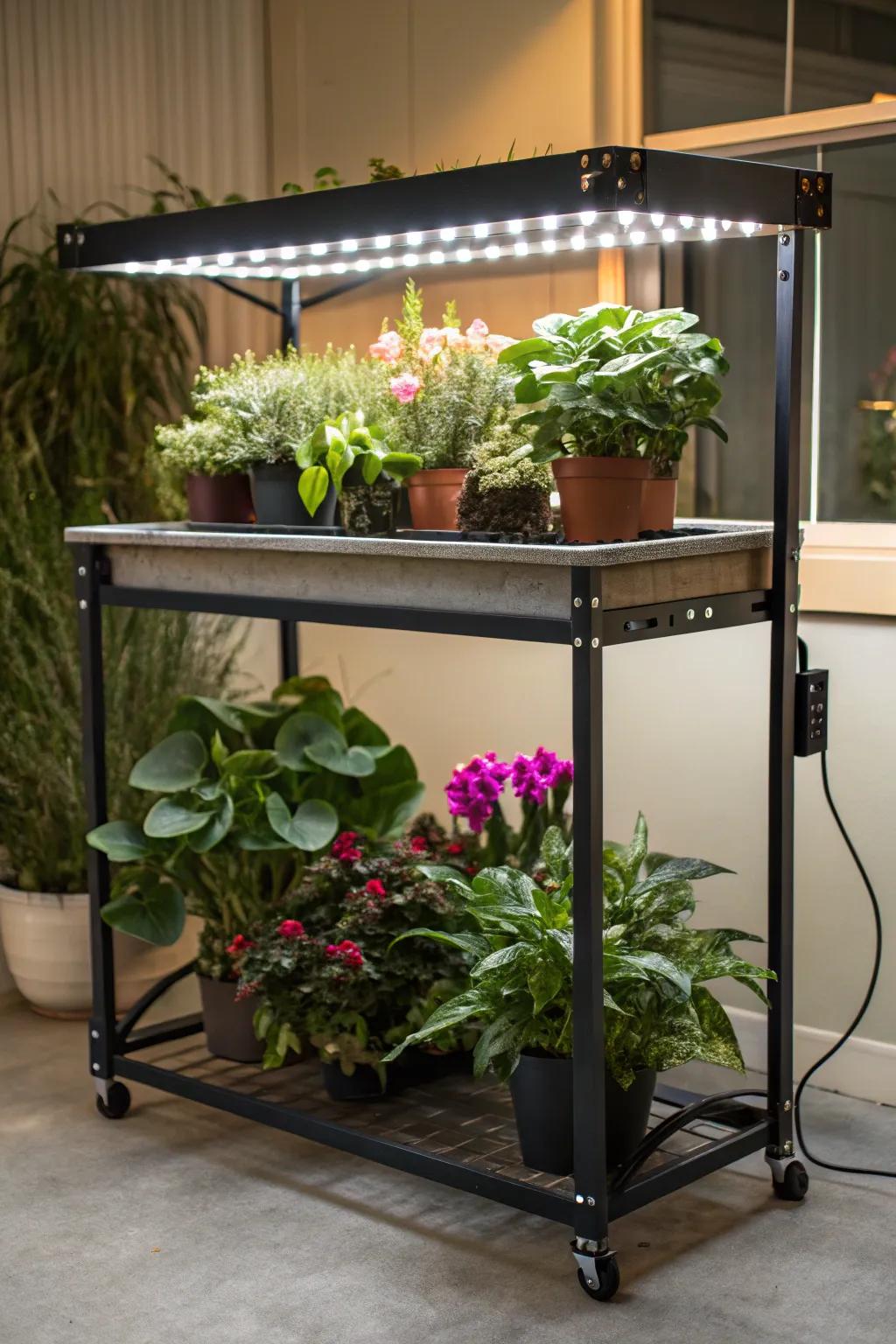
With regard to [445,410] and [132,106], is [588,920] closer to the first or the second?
[445,410]

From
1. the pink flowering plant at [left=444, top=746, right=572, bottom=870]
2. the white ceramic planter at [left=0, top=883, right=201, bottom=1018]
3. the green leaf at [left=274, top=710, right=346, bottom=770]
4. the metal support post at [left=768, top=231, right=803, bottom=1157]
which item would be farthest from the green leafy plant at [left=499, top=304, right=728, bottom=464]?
the white ceramic planter at [left=0, top=883, right=201, bottom=1018]

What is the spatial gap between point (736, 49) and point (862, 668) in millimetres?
1333

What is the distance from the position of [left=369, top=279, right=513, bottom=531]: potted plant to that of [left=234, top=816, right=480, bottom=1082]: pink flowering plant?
2.42ft

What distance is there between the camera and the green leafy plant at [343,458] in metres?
2.85

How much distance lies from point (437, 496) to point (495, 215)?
0.55m

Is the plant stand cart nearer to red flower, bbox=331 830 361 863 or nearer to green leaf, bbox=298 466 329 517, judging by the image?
green leaf, bbox=298 466 329 517

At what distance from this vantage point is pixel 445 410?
287 cm

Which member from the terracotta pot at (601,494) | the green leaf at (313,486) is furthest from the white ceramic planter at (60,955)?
the terracotta pot at (601,494)

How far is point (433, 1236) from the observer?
2.77 metres

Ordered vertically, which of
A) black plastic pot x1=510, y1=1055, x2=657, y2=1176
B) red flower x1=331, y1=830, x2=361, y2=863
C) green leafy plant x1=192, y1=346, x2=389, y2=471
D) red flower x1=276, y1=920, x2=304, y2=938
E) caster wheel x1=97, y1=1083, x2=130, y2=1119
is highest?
green leafy plant x1=192, y1=346, x2=389, y2=471

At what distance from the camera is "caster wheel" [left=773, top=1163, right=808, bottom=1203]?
289 cm

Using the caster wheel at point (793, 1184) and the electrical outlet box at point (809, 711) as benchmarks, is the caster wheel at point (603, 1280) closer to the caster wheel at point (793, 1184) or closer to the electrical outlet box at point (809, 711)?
the caster wheel at point (793, 1184)

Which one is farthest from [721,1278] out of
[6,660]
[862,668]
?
[6,660]

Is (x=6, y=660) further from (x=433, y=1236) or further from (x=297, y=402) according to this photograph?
(x=433, y=1236)
